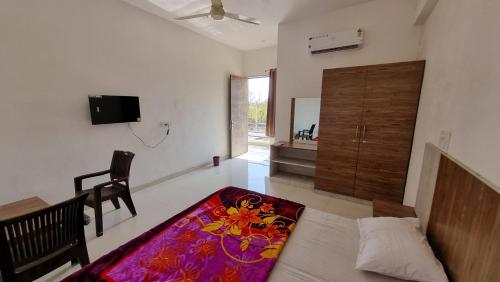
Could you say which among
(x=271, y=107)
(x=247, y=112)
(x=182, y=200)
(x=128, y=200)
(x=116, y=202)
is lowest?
(x=182, y=200)

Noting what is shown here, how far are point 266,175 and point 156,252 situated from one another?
3.02 meters

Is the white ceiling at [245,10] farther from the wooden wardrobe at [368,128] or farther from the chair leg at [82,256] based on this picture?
the chair leg at [82,256]

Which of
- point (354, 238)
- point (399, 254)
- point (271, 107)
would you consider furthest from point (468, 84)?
point (271, 107)

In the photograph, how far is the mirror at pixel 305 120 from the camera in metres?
3.56

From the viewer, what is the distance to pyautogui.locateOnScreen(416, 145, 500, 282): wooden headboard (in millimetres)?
760

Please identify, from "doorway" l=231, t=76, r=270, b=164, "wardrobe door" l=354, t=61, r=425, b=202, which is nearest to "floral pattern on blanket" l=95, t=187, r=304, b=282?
"wardrobe door" l=354, t=61, r=425, b=202

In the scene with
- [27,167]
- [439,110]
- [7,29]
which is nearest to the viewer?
[439,110]

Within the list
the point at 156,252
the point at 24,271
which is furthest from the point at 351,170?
the point at 24,271

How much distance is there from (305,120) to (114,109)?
122 inches

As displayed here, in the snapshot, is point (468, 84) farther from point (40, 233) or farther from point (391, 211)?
point (40, 233)

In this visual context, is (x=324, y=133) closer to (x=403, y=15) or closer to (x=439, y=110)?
(x=439, y=110)

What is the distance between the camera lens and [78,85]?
253 cm

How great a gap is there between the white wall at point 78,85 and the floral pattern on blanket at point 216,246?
1.97 metres

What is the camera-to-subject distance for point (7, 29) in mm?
1996
